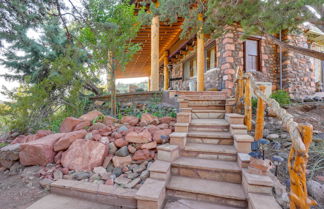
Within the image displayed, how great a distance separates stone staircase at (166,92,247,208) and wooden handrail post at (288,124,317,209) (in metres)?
0.53

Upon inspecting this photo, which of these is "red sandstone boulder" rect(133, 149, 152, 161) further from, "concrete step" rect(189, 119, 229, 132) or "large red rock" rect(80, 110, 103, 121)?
"large red rock" rect(80, 110, 103, 121)

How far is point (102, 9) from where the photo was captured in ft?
12.5

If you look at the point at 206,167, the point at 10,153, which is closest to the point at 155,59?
the point at 206,167

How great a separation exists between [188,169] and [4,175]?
9.35 ft

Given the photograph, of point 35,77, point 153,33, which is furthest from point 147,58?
point 35,77

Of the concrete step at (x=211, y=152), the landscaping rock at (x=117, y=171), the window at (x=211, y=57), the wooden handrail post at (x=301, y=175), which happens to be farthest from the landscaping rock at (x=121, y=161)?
the window at (x=211, y=57)

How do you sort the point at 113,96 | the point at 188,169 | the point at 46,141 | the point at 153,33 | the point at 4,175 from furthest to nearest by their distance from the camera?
the point at 153,33
the point at 113,96
the point at 46,141
the point at 4,175
the point at 188,169

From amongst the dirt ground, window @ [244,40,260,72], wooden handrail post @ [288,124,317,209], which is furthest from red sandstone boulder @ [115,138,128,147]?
window @ [244,40,260,72]

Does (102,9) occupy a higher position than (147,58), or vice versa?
(147,58)

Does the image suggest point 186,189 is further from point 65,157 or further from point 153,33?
point 153,33

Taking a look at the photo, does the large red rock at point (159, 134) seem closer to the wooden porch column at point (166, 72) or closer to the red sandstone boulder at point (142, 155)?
the red sandstone boulder at point (142, 155)

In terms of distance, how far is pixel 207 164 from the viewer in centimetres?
209

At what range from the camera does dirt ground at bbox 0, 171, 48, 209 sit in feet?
5.88

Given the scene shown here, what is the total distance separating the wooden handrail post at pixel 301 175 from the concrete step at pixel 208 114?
2.15 m
